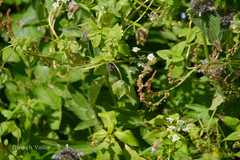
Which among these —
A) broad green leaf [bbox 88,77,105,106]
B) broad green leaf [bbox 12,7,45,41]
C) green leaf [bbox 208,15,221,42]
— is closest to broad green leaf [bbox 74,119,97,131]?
broad green leaf [bbox 88,77,105,106]

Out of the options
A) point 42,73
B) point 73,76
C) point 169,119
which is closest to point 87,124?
point 73,76

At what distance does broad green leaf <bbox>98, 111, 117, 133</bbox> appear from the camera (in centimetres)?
225

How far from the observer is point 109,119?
226cm

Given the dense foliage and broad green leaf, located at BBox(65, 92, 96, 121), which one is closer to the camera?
the dense foliage

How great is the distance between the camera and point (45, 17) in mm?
2600

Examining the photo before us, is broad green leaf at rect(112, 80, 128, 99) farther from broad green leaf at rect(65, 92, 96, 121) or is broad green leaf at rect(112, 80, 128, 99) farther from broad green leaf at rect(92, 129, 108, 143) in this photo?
broad green leaf at rect(65, 92, 96, 121)

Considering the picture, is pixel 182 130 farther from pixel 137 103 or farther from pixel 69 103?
pixel 69 103

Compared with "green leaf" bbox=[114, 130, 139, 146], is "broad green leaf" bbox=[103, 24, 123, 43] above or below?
above

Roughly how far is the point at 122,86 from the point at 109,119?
0.15m

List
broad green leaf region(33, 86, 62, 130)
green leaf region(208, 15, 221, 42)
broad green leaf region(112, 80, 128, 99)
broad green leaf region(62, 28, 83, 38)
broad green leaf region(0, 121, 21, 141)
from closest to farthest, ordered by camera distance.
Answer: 1. green leaf region(208, 15, 221, 42)
2. broad green leaf region(112, 80, 128, 99)
3. broad green leaf region(62, 28, 83, 38)
4. broad green leaf region(0, 121, 21, 141)
5. broad green leaf region(33, 86, 62, 130)

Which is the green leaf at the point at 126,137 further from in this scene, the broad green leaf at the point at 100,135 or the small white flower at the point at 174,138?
the small white flower at the point at 174,138

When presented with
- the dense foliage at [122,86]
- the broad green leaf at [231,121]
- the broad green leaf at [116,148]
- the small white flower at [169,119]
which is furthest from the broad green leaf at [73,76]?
the broad green leaf at [231,121]

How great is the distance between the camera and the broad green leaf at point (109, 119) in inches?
88.7

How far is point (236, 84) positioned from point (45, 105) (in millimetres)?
758
